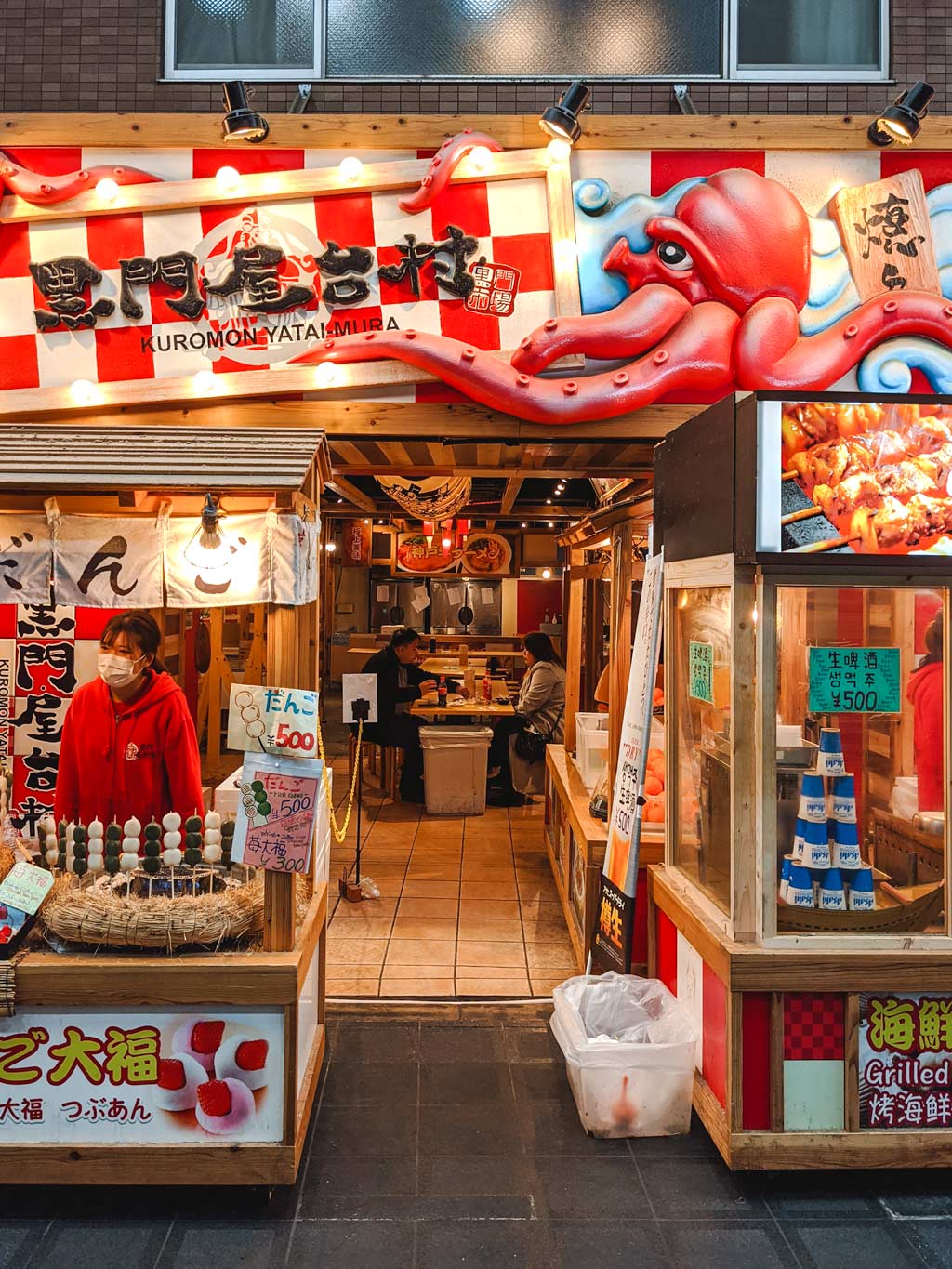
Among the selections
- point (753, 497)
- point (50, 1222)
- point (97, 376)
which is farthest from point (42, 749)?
point (753, 497)

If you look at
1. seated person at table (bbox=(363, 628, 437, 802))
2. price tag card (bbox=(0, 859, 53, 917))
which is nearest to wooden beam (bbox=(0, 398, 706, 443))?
price tag card (bbox=(0, 859, 53, 917))

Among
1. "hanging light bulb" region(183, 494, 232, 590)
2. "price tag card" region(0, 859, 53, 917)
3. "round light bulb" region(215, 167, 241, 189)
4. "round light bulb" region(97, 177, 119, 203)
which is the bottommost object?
"price tag card" region(0, 859, 53, 917)

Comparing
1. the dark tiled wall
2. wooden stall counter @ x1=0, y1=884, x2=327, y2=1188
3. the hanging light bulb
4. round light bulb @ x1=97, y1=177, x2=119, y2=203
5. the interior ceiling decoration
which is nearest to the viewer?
wooden stall counter @ x1=0, y1=884, x2=327, y2=1188

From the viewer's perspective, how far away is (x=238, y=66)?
19.4 feet

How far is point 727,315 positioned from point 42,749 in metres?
5.72

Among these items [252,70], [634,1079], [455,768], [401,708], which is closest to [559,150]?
[252,70]

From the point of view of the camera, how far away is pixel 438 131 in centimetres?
546

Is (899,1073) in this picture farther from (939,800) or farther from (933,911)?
(939,800)

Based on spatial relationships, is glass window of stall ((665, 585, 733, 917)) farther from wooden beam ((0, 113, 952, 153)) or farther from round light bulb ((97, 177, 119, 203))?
round light bulb ((97, 177, 119, 203))

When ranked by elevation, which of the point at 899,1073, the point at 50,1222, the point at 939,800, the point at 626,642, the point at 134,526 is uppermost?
the point at 134,526

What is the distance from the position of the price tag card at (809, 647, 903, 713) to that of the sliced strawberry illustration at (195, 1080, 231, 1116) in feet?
9.64

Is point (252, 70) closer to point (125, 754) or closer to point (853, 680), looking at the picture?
point (125, 754)

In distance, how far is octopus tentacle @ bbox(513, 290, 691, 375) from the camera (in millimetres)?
5293

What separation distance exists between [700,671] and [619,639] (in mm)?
1293
